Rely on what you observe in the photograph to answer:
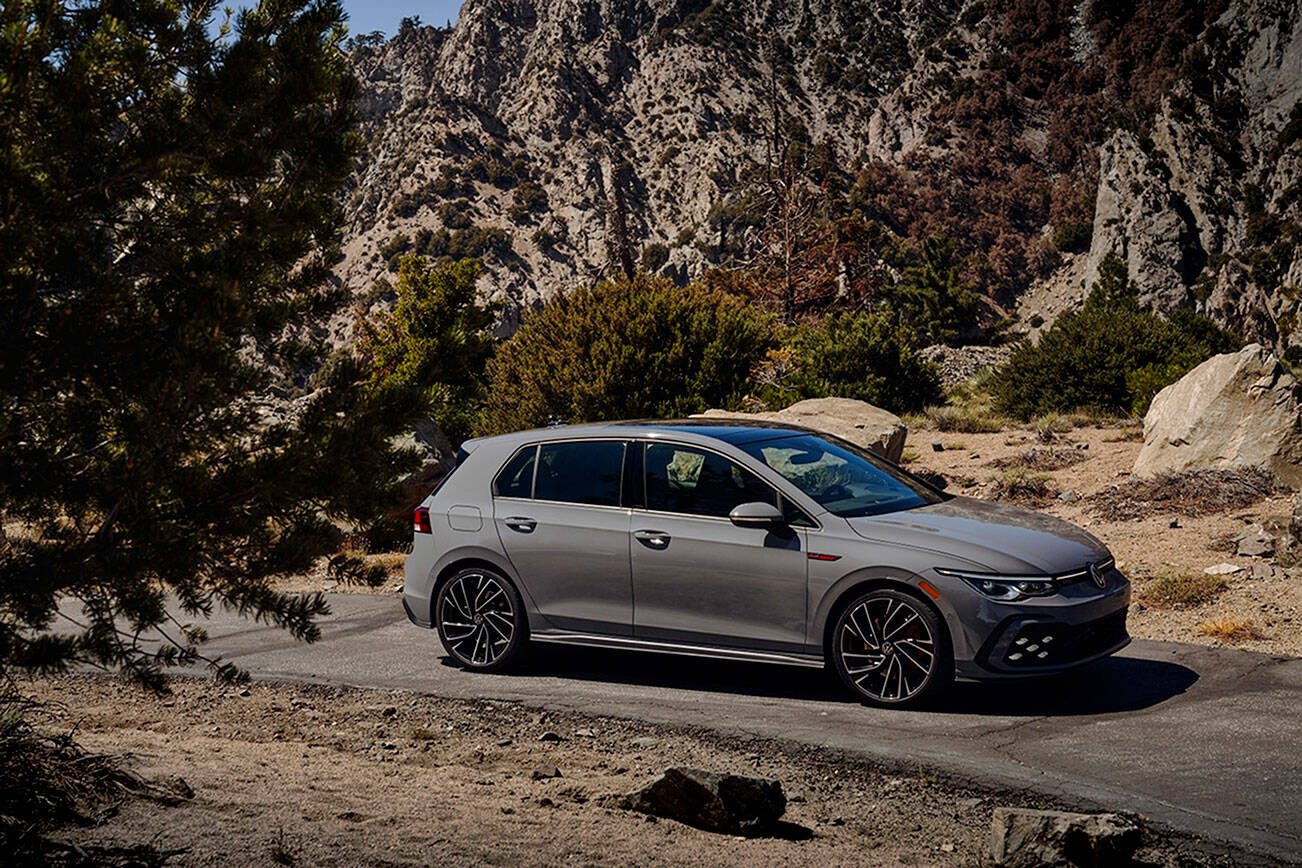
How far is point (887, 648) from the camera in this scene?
24.6ft

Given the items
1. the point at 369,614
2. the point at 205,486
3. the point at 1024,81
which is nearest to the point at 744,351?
the point at 369,614

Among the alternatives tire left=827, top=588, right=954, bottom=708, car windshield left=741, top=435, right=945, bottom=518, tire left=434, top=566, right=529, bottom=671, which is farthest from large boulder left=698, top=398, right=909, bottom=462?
tire left=827, top=588, right=954, bottom=708

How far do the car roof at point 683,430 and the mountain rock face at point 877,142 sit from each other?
30.1 m

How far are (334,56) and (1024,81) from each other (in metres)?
80.8

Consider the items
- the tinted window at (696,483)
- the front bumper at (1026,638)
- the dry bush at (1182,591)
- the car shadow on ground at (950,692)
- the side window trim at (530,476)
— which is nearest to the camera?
the front bumper at (1026,638)

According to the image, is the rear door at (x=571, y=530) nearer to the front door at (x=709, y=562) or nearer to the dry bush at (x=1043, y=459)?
the front door at (x=709, y=562)

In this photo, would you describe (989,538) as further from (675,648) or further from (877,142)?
(877,142)

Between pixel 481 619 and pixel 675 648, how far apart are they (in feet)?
5.13

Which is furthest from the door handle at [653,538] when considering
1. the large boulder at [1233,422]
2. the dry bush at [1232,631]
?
the large boulder at [1233,422]

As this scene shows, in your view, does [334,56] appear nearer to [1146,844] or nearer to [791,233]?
[1146,844]

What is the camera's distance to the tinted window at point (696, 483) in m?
8.14

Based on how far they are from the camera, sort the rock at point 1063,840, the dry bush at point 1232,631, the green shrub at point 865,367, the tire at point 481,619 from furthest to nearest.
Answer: the green shrub at point 865,367 < the dry bush at point 1232,631 < the tire at point 481,619 < the rock at point 1063,840

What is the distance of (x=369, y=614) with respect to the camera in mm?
11828

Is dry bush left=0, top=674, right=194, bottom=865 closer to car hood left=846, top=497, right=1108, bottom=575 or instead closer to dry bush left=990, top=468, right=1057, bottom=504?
car hood left=846, top=497, right=1108, bottom=575
